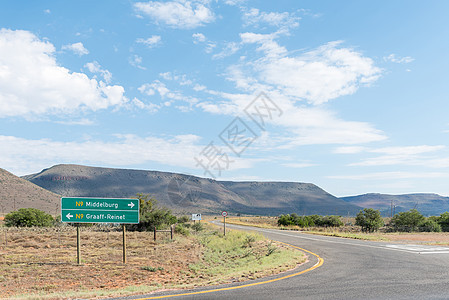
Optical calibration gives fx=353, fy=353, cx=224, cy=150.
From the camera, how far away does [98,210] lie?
16031 millimetres

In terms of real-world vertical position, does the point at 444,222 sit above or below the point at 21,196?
below

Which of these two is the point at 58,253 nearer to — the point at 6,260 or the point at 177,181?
the point at 6,260

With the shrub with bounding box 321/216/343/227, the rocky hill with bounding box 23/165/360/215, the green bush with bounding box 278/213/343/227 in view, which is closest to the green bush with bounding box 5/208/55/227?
the green bush with bounding box 278/213/343/227

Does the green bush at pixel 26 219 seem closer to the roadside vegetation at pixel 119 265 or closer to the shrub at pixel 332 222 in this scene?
the roadside vegetation at pixel 119 265

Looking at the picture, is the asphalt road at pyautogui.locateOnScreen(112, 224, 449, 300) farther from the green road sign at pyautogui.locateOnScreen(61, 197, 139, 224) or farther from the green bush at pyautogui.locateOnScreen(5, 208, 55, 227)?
the green bush at pyautogui.locateOnScreen(5, 208, 55, 227)

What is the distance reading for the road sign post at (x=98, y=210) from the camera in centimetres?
1585

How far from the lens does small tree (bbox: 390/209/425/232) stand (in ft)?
152

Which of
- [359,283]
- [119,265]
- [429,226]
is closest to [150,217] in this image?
[119,265]

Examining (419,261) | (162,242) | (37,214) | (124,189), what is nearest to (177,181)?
(124,189)

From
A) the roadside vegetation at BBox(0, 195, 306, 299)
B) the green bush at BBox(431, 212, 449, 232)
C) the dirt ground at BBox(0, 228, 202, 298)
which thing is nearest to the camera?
the roadside vegetation at BBox(0, 195, 306, 299)

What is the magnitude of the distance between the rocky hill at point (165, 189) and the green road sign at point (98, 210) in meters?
105

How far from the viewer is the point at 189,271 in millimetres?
14844

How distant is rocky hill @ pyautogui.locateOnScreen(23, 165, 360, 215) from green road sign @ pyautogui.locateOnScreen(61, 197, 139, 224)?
105421mm

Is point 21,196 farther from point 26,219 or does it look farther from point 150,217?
point 150,217
